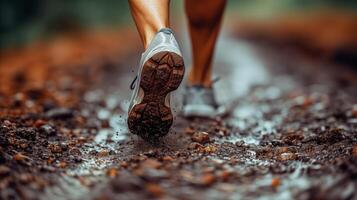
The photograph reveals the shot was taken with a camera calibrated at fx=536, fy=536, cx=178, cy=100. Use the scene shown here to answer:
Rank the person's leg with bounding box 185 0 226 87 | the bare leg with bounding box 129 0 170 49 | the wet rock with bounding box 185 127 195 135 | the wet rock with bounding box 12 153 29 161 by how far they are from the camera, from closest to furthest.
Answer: the wet rock with bounding box 12 153 29 161 → the bare leg with bounding box 129 0 170 49 → the wet rock with bounding box 185 127 195 135 → the person's leg with bounding box 185 0 226 87

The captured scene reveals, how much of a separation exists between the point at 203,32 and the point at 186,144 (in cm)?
82

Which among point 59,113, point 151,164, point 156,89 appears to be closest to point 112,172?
point 151,164

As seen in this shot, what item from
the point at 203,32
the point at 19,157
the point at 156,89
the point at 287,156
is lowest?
the point at 287,156

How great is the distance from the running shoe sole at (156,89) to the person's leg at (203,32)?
849 mm

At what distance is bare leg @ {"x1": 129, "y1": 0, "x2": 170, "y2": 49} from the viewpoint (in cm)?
203

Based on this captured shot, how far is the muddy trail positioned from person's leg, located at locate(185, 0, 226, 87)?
0.95 feet

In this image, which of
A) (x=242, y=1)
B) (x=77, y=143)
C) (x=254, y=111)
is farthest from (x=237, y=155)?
(x=242, y=1)

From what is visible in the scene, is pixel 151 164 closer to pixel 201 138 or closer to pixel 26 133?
pixel 201 138

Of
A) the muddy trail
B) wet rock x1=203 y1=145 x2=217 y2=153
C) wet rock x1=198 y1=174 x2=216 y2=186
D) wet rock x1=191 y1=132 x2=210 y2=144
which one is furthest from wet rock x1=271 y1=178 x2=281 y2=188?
wet rock x1=191 y1=132 x2=210 y2=144

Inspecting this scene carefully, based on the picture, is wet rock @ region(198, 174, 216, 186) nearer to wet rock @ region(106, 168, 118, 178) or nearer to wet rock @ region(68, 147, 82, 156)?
wet rock @ region(106, 168, 118, 178)

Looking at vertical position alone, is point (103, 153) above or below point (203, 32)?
below

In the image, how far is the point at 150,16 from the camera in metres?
2.04

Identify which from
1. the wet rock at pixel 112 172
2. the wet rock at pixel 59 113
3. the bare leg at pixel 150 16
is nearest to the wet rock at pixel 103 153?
the wet rock at pixel 112 172

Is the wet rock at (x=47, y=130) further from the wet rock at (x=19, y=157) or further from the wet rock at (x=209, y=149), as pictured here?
the wet rock at (x=209, y=149)
